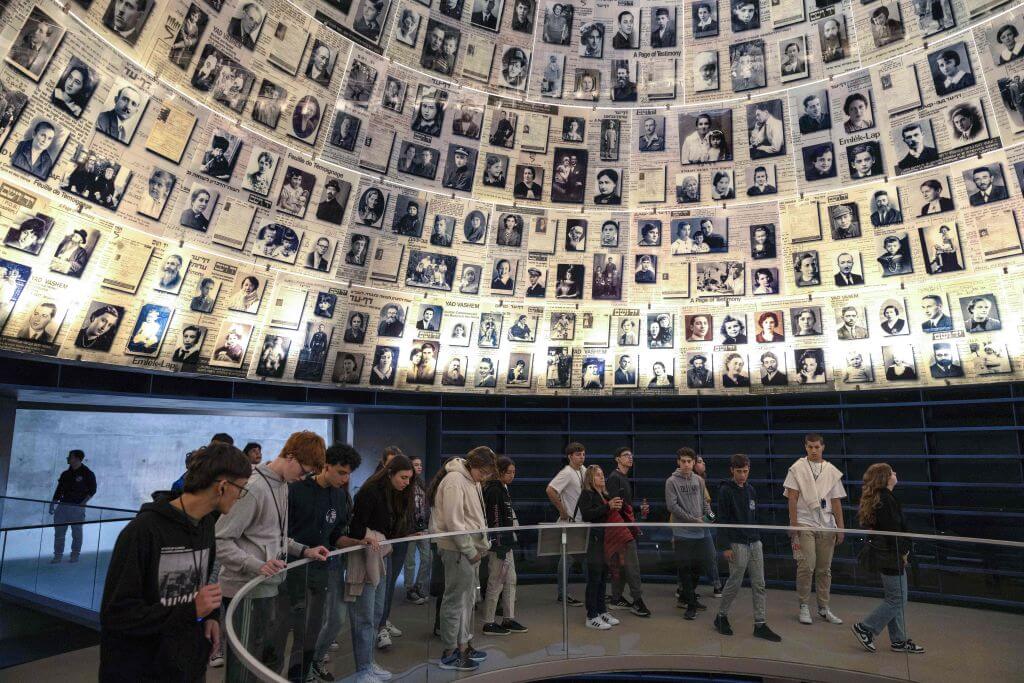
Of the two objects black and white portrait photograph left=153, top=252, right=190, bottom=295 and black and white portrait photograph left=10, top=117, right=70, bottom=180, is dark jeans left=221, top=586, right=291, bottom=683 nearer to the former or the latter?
black and white portrait photograph left=10, top=117, right=70, bottom=180

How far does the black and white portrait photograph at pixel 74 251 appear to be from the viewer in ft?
22.5

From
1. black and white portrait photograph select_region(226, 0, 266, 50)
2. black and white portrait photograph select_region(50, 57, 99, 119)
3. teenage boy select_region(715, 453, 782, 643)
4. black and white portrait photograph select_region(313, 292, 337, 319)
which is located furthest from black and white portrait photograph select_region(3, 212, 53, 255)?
teenage boy select_region(715, 453, 782, 643)

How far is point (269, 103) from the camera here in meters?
8.34

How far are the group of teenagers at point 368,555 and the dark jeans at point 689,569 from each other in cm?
1

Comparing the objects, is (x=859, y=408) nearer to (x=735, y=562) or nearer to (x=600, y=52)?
(x=735, y=562)

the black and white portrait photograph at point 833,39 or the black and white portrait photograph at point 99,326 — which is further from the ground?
the black and white portrait photograph at point 833,39

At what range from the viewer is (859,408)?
9570 mm

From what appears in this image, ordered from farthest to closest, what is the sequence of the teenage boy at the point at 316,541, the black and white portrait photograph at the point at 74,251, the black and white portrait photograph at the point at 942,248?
the black and white portrait photograph at the point at 942,248, the black and white portrait photograph at the point at 74,251, the teenage boy at the point at 316,541

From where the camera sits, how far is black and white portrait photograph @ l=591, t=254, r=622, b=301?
1095 cm

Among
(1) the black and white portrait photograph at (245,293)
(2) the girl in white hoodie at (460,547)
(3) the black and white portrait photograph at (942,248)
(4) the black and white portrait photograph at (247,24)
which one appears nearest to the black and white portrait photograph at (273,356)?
(1) the black and white portrait photograph at (245,293)

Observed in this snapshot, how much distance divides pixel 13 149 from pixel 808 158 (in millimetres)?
9421

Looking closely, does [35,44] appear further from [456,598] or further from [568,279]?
[568,279]

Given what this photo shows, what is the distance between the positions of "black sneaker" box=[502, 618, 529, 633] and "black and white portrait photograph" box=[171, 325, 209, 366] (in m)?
4.93

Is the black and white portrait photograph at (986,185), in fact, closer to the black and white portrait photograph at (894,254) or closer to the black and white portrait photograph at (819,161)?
the black and white portrait photograph at (894,254)
